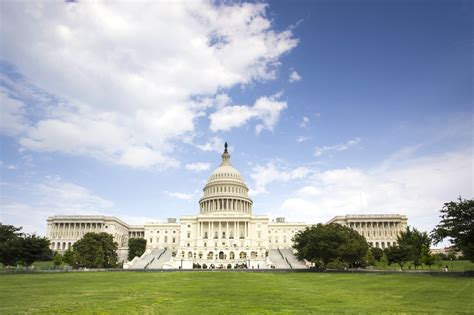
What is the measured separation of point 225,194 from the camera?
15188 cm

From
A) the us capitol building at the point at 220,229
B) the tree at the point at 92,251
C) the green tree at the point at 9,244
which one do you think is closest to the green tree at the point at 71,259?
the tree at the point at 92,251

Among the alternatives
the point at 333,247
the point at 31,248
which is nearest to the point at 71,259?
the point at 31,248

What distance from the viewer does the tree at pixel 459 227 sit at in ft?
164

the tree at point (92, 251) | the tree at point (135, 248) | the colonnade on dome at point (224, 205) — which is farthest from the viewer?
the colonnade on dome at point (224, 205)

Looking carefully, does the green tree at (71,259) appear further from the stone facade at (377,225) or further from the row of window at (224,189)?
the stone facade at (377,225)

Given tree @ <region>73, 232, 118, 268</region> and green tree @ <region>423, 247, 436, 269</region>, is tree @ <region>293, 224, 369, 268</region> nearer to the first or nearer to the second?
green tree @ <region>423, 247, 436, 269</region>

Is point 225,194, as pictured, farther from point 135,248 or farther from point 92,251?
point 92,251

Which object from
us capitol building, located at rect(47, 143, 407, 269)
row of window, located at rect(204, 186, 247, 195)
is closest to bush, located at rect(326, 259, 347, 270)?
us capitol building, located at rect(47, 143, 407, 269)

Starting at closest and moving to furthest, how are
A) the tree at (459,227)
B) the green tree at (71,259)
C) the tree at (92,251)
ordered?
the tree at (459,227), the green tree at (71,259), the tree at (92,251)

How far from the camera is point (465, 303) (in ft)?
74.3

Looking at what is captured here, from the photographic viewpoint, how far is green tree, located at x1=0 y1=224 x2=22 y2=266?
70.2m

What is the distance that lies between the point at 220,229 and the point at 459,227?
315 feet

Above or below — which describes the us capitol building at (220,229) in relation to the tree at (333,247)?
above

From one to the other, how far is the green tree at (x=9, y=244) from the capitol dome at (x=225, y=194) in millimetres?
81195
